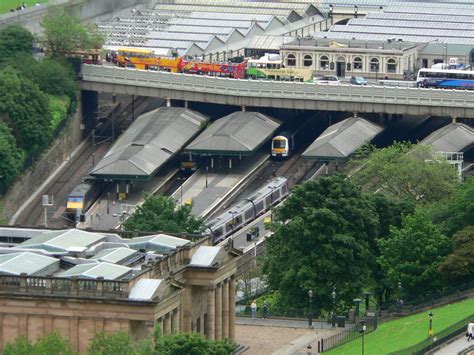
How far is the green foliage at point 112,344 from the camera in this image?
179m

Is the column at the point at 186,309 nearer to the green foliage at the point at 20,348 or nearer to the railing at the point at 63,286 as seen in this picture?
the railing at the point at 63,286

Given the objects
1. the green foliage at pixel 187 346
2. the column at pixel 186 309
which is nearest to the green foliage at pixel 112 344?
the green foliage at pixel 187 346

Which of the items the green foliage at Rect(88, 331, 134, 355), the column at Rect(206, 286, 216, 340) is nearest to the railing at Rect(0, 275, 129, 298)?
the green foliage at Rect(88, 331, 134, 355)

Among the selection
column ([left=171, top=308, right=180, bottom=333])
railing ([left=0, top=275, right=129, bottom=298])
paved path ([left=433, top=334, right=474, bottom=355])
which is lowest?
paved path ([left=433, top=334, right=474, bottom=355])

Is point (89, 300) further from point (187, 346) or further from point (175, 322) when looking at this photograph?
point (187, 346)

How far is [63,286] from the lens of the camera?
186 m

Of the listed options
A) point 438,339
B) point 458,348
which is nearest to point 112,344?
point 438,339

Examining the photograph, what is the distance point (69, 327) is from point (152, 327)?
19.5 ft

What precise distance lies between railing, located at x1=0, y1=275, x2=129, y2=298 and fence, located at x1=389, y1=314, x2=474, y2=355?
20.2m

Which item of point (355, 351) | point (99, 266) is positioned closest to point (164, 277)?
point (99, 266)

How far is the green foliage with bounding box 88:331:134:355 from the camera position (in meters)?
179

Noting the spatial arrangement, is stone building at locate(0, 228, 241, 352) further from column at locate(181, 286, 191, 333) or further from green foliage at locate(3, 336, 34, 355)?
green foliage at locate(3, 336, 34, 355)

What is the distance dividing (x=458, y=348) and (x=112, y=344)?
993 inches

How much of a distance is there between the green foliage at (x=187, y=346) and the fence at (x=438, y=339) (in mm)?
13530
